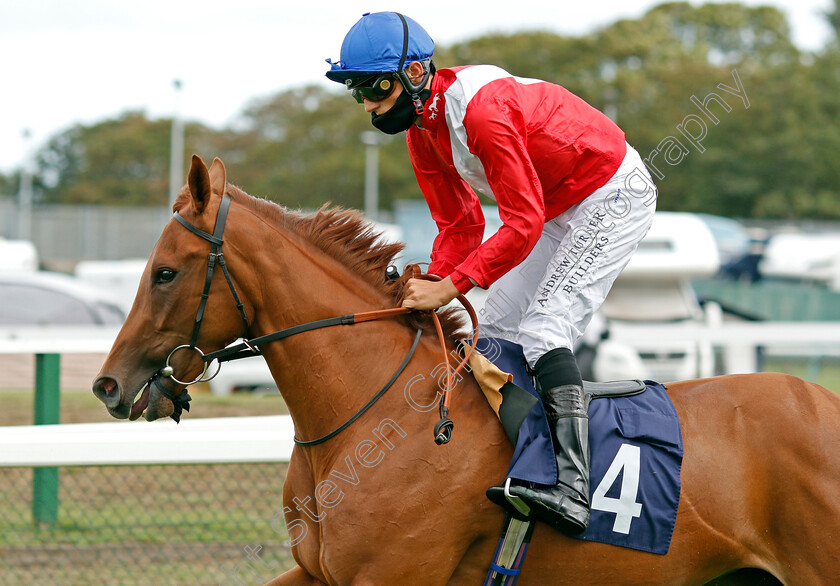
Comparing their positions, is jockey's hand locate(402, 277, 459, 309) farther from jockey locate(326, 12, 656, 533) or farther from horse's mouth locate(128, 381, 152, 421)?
horse's mouth locate(128, 381, 152, 421)

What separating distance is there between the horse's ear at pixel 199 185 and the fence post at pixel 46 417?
262 cm

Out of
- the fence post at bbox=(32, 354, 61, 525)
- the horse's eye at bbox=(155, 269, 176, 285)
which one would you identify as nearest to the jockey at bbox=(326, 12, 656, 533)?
the horse's eye at bbox=(155, 269, 176, 285)

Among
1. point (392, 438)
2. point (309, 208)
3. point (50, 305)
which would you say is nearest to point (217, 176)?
point (392, 438)

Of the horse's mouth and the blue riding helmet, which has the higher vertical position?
the blue riding helmet

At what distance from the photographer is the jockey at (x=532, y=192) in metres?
2.63

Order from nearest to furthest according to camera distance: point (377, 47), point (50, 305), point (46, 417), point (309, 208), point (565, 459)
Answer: point (565, 459), point (377, 47), point (46, 417), point (50, 305), point (309, 208)

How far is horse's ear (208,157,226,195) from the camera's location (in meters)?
2.75

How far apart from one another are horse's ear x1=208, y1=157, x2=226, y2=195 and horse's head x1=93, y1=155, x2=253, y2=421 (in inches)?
3.8

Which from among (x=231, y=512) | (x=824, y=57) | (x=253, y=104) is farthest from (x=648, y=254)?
(x=253, y=104)

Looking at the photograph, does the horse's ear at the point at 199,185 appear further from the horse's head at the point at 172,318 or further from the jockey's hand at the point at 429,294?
the jockey's hand at the point at 429,294

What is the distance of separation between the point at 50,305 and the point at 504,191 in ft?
26.8

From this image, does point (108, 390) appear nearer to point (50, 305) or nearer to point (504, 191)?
point (504, 191)

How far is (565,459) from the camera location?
2.59 meters

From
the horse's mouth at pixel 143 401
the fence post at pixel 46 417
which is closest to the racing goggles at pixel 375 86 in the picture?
the horse's mouth at pixel 143 401
